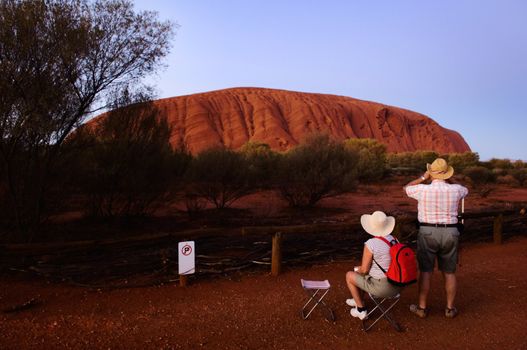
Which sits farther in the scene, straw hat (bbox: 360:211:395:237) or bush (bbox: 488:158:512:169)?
bush (bbox: 488:158:512:169)

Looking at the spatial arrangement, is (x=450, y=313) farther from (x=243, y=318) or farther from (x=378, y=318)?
(x=243, y=318)

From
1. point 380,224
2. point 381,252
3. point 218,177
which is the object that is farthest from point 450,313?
point 218,177

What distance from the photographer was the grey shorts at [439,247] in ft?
13.3

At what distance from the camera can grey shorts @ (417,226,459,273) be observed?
4051 mm

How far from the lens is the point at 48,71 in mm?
6527

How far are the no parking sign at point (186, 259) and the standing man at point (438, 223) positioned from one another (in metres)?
2.98

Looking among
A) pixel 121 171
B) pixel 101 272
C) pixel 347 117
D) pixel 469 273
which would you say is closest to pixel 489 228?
pixel 469 273

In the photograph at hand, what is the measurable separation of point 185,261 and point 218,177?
825 cm

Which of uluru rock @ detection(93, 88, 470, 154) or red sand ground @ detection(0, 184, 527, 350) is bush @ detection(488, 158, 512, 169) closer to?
uluru rock @ detection(93, 88, 470, 154)

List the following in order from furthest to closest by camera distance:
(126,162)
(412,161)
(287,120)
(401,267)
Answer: (287,120)
(412,161)
(126,162)
(401,267)

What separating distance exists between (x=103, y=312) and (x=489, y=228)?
327 inches

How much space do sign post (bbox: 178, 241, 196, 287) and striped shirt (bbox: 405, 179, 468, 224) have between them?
3115 millimetres

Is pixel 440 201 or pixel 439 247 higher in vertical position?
pixel 440 201

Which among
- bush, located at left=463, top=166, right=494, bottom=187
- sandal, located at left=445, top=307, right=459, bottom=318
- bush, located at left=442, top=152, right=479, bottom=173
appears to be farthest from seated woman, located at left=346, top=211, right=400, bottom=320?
bush, located at left=442, top=152, right=479, bottom=173
